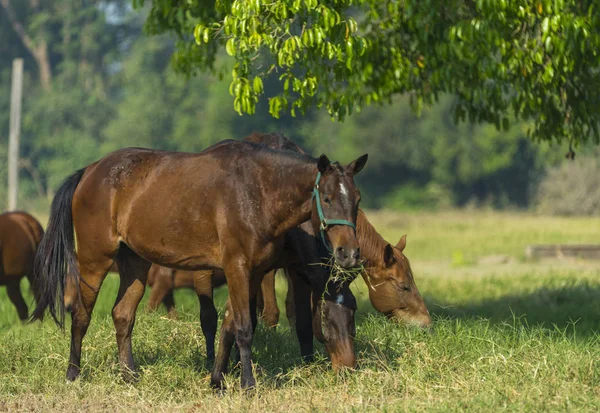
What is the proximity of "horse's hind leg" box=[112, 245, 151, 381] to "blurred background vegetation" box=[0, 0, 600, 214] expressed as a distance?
38936 mm

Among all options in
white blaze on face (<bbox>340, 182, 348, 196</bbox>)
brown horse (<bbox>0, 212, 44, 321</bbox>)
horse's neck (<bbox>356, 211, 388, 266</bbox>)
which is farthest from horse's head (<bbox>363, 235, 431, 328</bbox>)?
brown horse (<bbox>0, 212, 44, 321</bbox>)

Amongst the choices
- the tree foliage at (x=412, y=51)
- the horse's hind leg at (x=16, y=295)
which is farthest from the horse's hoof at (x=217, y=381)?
the horse's hind leg at (x=16, y=295)

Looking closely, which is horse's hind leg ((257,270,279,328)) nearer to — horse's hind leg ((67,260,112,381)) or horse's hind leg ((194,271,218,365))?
horse's hind leg ((194,271,218,365))

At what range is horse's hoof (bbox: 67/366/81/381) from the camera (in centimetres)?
809

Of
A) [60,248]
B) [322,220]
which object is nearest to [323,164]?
[322,220]

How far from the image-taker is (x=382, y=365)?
25.3 ft

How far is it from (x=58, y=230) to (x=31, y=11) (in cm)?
5950

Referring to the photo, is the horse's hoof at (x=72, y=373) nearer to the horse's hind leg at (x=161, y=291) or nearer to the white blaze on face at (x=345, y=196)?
the white blaze on face at (x=345, y=196)

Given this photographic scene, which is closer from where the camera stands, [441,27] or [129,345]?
[129,345]

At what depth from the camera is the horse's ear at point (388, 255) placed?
8.64m

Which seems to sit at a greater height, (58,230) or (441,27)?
(441,27)

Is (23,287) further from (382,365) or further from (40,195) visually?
(40,195)

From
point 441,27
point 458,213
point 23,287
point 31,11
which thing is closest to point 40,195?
point 31,11

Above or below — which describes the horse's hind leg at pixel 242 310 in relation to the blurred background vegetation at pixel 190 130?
above
